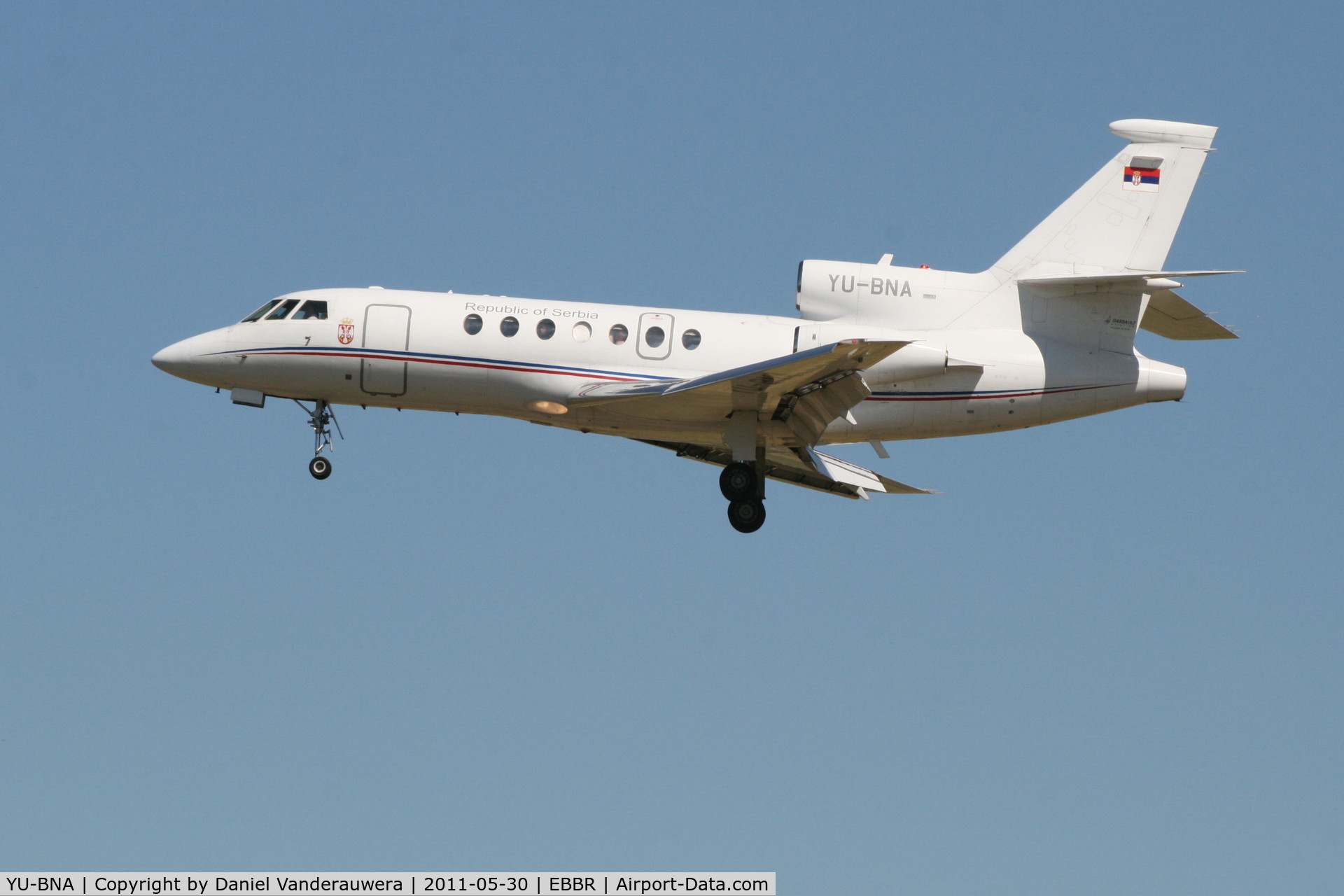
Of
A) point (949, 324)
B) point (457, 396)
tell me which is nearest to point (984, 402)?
point (949, 324)

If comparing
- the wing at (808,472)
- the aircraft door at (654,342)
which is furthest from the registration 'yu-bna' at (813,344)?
the wing at (808,472)

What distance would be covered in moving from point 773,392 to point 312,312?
25.3 ft

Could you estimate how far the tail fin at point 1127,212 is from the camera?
27.1 m

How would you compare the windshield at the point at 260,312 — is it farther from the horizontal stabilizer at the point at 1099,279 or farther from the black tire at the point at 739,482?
the horizontal stabilizer at the point at 1099,279

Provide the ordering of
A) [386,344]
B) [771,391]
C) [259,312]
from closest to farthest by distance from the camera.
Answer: [771,391], [386,344], [259,312]

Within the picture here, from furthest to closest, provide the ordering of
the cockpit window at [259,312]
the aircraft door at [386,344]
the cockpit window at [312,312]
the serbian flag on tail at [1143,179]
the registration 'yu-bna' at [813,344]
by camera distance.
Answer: the cockpit window at [259,312], the serbian flag on tail at [1143,179], the cockpit window at [312,312], the aircraft door at [386,344], the registration 'yu-bna' at [813,344]

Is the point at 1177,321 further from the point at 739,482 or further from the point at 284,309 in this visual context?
the point at 284,309

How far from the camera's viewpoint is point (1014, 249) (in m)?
27.4

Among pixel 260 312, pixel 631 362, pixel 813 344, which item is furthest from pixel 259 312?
pixel 813 344

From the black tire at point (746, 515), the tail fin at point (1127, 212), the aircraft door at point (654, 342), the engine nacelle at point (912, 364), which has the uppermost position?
the tail fin at point (1127, 212)

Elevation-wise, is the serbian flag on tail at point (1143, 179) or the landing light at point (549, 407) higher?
the serbian flag on tail at point (1143, 179)

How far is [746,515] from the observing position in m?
26.7

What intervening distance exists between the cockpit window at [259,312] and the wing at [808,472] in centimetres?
673

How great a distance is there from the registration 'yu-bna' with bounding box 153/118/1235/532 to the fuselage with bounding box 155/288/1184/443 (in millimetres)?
28
